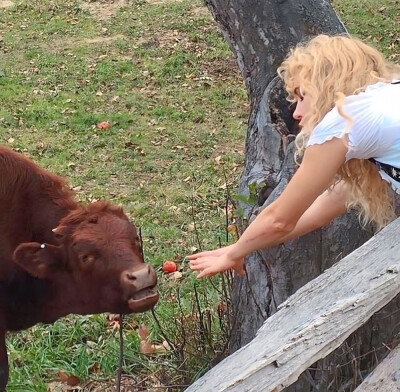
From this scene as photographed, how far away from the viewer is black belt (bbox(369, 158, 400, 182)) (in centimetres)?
305

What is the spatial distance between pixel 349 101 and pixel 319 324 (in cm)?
110

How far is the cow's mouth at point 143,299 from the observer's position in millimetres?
4047

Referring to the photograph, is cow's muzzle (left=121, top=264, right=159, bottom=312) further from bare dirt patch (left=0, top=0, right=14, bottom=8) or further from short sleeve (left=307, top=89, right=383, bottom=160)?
bare dirt patch (left=0, top=0, right=14, bottom=8)

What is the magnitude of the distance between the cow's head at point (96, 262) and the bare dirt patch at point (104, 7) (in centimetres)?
1218

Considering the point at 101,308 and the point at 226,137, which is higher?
the point at 101,308

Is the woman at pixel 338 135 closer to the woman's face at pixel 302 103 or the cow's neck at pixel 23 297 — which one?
the woman's face at pixel 302 103

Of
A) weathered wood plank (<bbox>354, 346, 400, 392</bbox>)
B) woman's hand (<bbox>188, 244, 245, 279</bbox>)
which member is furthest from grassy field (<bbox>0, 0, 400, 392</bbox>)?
weathered wood plank (<bbox>354, 346, 400, 392</bbox>)

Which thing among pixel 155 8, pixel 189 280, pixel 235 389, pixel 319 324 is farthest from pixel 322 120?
pixel 155 8

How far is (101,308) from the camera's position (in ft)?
14.7

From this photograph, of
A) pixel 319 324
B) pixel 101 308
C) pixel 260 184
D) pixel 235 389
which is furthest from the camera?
pixel 101 308

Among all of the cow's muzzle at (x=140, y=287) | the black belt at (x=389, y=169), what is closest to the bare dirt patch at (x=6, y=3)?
the cow's muzzle at (x=140, y=287)

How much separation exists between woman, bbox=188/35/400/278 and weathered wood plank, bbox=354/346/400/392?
721 mm

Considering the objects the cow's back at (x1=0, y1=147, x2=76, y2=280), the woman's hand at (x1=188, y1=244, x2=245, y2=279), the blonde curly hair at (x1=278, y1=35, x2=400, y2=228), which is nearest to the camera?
the blonde curly hair at (x1=278, y1=35, x2=400, y2=228)

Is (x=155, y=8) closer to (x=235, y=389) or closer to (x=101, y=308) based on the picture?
(x=101, y=308)
